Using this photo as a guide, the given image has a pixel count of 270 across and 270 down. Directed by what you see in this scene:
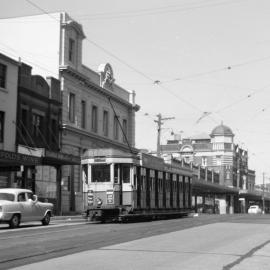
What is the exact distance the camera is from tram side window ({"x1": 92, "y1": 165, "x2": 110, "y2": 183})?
27.1 meters

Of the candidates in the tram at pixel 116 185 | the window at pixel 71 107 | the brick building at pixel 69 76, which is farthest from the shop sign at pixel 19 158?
the window at pixel 71 107

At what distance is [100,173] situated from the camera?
89.4 ft

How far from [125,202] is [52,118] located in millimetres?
16524

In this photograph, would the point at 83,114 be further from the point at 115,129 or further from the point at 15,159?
the point at 15,159

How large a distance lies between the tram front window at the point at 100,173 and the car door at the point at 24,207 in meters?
4.13

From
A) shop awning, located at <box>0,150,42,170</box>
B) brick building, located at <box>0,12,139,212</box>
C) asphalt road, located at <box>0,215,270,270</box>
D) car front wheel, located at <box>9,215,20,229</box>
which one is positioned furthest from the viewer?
brick building, located at <box>0,12,139,212</box>

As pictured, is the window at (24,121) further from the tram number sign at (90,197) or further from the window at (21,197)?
the window at (21,197)

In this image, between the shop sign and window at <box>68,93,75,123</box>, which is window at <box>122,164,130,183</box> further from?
window at <box>68,93,75,123</box>

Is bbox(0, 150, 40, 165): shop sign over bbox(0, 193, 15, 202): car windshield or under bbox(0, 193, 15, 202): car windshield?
over

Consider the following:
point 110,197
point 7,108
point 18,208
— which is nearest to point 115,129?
point 7,108

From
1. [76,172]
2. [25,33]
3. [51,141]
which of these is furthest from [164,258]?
[25,33]

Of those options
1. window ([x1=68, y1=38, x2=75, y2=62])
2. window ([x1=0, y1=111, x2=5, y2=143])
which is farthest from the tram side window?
window ([x1=68, y1=38, x2=75, y2=62])

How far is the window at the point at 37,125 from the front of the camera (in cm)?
3962

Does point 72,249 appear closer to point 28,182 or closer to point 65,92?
point 28,182
